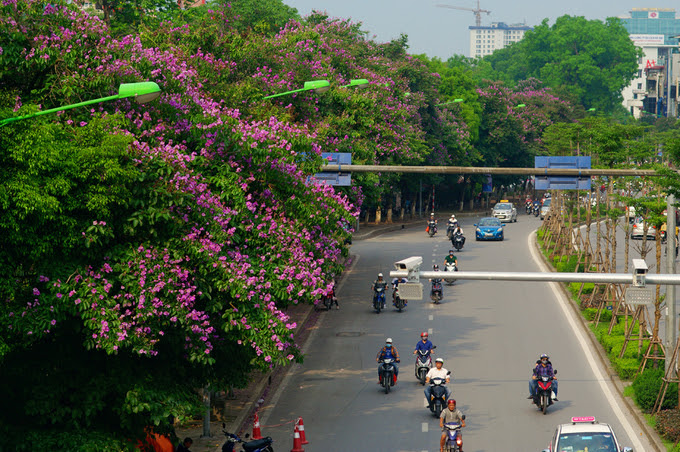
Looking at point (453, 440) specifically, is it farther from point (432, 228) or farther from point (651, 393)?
point (432, 228)

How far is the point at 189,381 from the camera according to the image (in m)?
18.4

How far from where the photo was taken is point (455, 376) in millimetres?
27203

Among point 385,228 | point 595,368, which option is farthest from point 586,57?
point 595,368

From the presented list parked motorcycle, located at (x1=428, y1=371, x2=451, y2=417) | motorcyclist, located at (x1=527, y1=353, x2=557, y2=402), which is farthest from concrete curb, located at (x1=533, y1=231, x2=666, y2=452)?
parked motorcycle, located at (x1=428, y1=371, x2=451, y2=417)

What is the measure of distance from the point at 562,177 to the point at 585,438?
30.3 ft

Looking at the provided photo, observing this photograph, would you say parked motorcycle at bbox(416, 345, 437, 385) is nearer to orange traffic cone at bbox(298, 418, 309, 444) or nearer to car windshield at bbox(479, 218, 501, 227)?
Answer: orange traffic cone at bbox(298, 418, 309, 444)

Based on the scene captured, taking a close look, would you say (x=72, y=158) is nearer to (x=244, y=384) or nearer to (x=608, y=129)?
(x=244, y=384)

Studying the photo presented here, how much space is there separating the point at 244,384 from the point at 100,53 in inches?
259

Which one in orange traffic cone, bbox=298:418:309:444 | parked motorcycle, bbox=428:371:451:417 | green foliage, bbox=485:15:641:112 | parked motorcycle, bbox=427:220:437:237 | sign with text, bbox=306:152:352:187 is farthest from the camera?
green foliage, bbox=485:15:641:112

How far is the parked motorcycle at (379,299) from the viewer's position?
36.8m

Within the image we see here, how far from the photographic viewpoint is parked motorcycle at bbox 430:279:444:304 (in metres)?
38.5

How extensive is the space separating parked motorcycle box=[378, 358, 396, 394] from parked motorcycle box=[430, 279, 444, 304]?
13.0 meters

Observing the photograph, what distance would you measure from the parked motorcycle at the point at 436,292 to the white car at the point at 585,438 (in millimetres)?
19353

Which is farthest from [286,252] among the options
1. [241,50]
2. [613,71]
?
[613,71]
